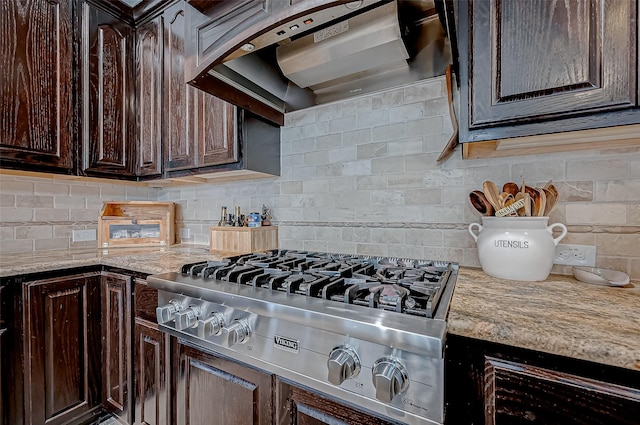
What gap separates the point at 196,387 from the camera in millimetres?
1023

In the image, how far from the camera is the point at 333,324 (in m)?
0.70

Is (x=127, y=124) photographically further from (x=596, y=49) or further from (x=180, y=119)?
(x=596, y=49)

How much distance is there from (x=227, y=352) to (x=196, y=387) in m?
0.26

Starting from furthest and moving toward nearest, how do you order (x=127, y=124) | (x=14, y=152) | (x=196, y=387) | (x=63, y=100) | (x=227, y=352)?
1. (x=127, y=124)
2. (x=63, y=100)
3. (x=14, y=152)
4. (x=196, y=387)
5. (x=227, y=352)

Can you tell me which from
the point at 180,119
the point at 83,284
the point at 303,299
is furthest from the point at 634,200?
the point at 83,284

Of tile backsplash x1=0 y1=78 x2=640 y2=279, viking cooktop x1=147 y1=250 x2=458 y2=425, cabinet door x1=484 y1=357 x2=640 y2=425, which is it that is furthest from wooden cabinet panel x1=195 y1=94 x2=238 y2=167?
cabinet door x1=484 y1=357 x2=640 y2=425

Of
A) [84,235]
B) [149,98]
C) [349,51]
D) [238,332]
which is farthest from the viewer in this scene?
[84,235]

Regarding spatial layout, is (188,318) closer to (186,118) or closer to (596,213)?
(186,118)

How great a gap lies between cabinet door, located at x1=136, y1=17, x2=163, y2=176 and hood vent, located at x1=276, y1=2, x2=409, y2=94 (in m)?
1.04

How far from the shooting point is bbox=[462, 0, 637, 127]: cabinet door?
721 mm

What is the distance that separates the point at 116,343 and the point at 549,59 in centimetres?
213

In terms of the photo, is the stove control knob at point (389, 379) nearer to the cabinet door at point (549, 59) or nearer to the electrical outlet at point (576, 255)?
the cabinet door at point (549, 59)

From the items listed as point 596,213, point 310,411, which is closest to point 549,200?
point 596,213

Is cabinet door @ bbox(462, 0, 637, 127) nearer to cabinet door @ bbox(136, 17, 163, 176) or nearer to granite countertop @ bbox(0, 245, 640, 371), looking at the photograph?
granite countertop @ bbox(0, 245, 640, 371)
